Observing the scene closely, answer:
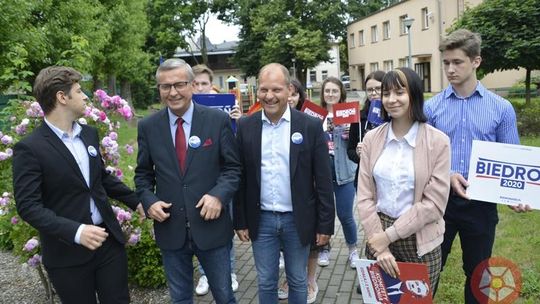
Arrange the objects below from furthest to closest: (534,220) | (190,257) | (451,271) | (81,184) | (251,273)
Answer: (534,220), (251,273), (451,271), (190,257), (81,184)

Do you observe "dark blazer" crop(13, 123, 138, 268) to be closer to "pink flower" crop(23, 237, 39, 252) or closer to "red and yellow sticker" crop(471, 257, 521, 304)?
"pink flower" crop(23, 237, 39, 252)

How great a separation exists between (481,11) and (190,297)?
1255 centimetres

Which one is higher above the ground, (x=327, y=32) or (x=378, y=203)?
(x=327, y=32)

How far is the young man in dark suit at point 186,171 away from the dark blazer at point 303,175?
0.47 ft

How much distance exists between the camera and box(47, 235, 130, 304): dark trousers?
2.94 metres

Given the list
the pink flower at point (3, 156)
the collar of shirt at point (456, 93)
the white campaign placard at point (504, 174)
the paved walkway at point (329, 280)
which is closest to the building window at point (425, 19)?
the paved walkway at point (329, 280)

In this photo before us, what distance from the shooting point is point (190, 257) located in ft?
11.0

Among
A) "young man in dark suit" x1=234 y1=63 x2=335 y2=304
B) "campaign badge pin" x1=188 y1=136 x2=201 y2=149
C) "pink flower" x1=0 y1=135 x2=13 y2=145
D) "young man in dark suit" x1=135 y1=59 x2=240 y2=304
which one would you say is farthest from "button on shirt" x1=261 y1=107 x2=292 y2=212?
"pink flower" x1=0 y1=135 x2=13 y2=145

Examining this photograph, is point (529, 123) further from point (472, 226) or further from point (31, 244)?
point (31, 244)

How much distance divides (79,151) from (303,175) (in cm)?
155

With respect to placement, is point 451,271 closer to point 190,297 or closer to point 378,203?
point 378,203

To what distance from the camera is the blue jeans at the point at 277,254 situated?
3344mm

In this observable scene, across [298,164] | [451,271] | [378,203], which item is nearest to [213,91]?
[298,164]

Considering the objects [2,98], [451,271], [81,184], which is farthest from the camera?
[2,98]
